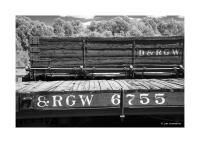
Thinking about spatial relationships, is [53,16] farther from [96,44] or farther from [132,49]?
[132,49]

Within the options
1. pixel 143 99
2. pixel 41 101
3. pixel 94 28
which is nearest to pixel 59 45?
pixel 94 28

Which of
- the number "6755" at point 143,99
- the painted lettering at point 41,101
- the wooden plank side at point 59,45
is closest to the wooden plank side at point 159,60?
the wooden plank side at point 59,45

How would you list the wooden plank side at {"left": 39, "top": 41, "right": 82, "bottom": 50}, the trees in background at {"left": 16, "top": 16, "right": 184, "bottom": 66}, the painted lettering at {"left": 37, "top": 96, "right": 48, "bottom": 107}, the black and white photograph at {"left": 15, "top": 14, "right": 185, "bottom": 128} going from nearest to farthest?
the painted lettering at {"left": 37, "top": 96, "right": 48, "bottom": 107}, the trees in background at {"left": 16, "top": 16, "right": 184, "bottom": 66}, the black and white photograph at {"left": 15, "top": 14, "right": 185, "bottom": 128}, the wooden plank side at {"left": 39, "top": 41, "right": 82, "bottom": 50}

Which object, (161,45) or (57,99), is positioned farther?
(161,45)

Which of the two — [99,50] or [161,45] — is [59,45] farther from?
[161,45]

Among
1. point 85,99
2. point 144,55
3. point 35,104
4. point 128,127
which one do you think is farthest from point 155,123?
point 144,55

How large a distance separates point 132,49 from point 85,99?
3095 millimetres

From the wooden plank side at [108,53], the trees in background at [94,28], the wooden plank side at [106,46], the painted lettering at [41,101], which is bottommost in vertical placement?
the painted lettering at [41,101]

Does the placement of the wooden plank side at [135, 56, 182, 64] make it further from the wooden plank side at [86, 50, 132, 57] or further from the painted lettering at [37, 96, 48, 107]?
the painted lettering at [37, 96, 48, 107]

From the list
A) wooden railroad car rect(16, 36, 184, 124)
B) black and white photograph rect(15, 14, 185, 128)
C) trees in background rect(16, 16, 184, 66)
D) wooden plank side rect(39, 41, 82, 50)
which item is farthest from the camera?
wooden plank side rect(39, 41, 82, 50)

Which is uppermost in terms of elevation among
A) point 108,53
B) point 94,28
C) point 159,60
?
point 94,28

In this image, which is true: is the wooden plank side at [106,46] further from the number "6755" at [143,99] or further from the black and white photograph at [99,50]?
the number "6755" at [143,99]

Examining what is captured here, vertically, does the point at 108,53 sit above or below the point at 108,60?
above

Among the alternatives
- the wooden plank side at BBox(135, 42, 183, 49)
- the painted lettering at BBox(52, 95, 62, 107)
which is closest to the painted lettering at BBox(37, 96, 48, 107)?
the painted lettering at BBox(52, 95, 62, 107)
